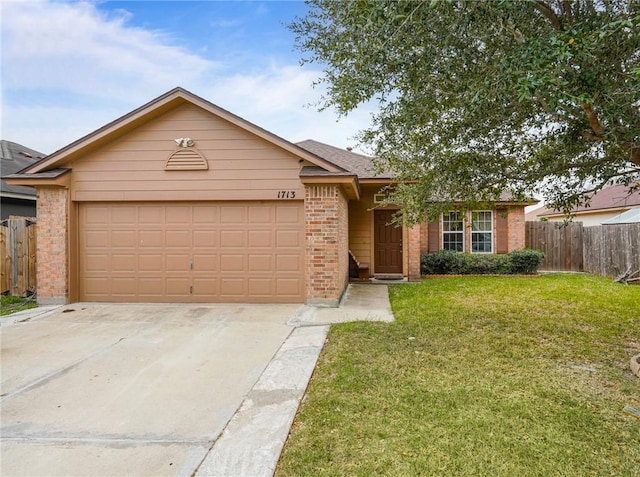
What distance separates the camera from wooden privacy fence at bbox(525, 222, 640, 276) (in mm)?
12344

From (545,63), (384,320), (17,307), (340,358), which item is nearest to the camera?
(545,63)

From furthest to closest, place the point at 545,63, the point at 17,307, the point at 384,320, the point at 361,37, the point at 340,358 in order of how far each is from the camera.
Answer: the point at 17,307, the point at 384,320, the point at 340,358, the point at 361,37, the point at 545,63

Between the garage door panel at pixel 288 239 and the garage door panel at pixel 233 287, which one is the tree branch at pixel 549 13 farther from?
the garage door panel at pixel 233 287

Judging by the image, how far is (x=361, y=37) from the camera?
432 cm

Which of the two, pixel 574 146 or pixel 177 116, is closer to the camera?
pixel 574 146

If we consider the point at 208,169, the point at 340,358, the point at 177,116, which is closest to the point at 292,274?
the point at 208,169

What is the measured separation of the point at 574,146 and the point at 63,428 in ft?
21.6

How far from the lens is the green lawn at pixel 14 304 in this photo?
820cm

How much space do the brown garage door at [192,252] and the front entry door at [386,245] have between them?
16.9ft

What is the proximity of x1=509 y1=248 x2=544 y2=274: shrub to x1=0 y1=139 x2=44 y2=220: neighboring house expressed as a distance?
15.9m

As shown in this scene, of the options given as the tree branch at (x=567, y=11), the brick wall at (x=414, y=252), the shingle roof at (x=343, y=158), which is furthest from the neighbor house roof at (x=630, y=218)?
the tree branch at (x=567, y=11)

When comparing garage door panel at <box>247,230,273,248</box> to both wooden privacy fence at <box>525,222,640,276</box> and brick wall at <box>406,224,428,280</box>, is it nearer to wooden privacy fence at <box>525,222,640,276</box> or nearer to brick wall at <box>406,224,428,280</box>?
brick wall at <box>406,224,428,280</box>

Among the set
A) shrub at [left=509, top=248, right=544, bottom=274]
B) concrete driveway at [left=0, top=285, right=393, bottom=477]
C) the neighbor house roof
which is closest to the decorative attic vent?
concrete driveway at [left=0, top=285, right=393, bottom=477]

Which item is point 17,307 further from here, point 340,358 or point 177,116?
point 340,358
